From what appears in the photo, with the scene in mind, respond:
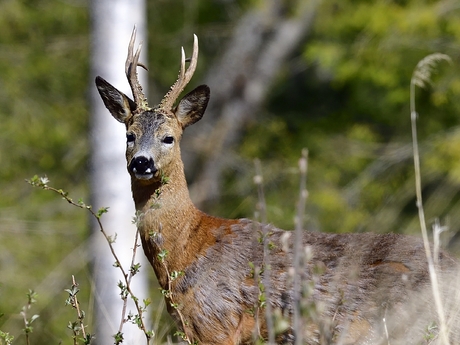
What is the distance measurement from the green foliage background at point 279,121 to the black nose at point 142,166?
212 inches

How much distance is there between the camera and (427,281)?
4.33 meters

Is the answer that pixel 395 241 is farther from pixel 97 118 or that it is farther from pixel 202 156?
pixel 202 156

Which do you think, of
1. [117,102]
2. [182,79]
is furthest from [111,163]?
[182,79]

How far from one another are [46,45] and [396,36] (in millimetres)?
5355

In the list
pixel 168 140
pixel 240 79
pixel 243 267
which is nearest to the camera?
pixel 243 267

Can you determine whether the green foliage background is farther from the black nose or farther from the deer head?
the black nose

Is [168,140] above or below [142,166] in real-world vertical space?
above

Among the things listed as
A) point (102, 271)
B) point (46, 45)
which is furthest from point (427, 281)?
point (46, 45)

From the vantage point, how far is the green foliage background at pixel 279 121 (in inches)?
441

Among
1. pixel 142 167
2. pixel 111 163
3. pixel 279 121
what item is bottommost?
pixel 142 167

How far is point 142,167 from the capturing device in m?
4.65

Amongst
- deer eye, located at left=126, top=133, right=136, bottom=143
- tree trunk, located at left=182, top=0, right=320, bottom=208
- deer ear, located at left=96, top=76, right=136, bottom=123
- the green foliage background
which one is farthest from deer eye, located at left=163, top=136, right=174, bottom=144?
tree trunk, located at left=182, top=0, right=320, bottom=208

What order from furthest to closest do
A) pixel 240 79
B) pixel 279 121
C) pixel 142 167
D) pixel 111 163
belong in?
1. pixel 240 79
2. pixel 279 121
3. pixel 111 163
4. pixel 142 167

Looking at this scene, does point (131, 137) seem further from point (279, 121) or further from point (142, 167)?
point (279, 121)
